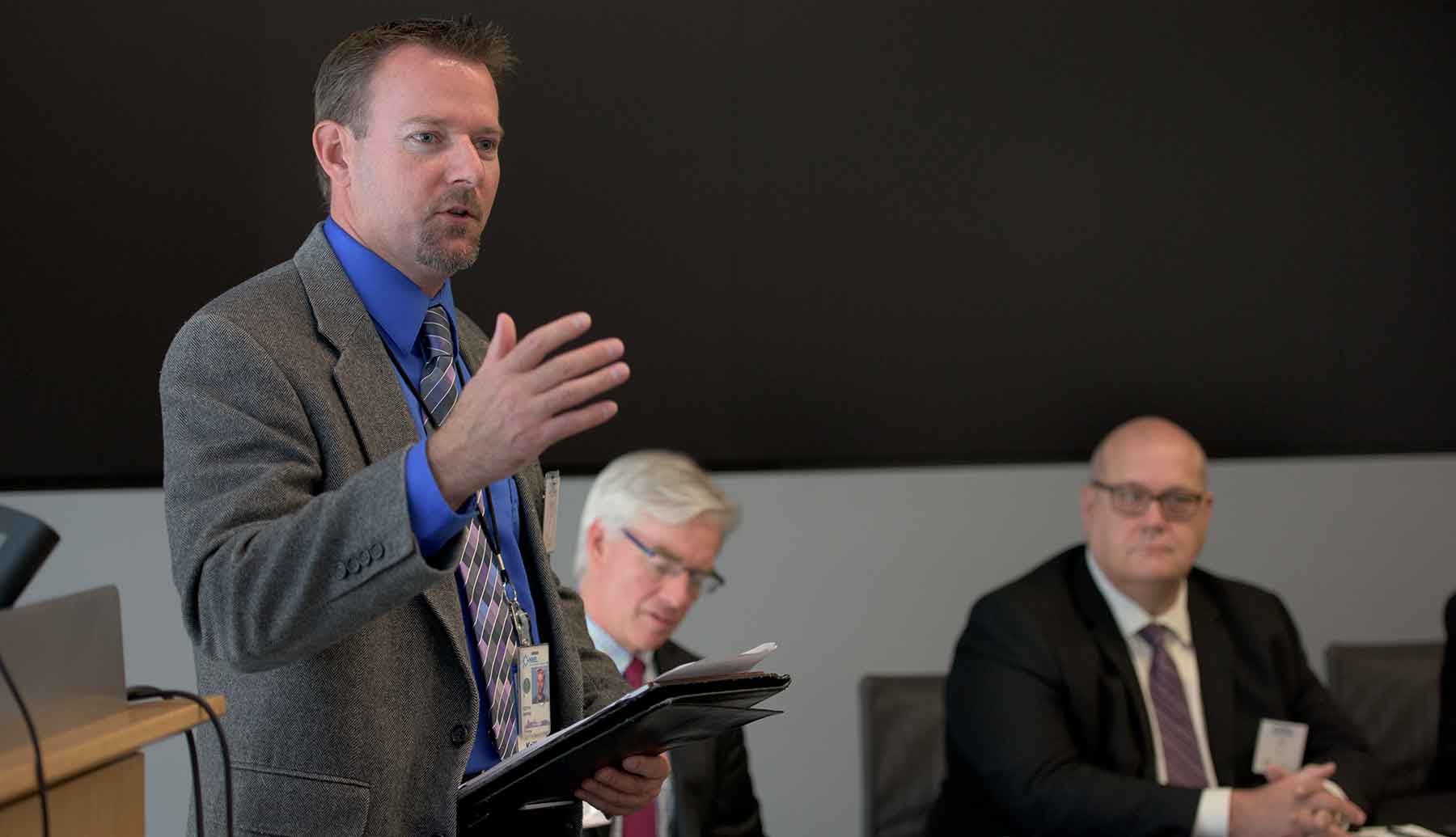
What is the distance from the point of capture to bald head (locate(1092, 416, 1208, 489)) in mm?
3582

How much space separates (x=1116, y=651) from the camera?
134 inches

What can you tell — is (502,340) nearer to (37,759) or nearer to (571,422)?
(571,422)

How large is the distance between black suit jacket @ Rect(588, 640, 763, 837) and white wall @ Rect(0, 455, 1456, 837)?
1.00 metres

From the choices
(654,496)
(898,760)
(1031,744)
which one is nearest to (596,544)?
(654,496)

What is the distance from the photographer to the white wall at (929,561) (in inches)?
167

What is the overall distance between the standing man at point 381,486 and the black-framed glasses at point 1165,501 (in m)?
1.83

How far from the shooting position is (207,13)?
3.40 metres

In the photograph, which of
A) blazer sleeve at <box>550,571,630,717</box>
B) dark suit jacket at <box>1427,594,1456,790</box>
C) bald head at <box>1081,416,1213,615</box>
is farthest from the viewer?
dark suit jacket at <box>1427,594,1456,790</box>

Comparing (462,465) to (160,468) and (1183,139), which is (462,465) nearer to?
(160,468)

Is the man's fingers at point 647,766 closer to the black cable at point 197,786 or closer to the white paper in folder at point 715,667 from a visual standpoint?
the white paper in folder at point 715,667

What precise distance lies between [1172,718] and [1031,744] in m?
0.39

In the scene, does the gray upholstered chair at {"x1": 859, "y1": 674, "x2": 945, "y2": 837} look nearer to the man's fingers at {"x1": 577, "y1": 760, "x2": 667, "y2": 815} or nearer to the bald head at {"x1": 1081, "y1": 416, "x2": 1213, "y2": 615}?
the bald head at {"x1": 1081, "y1": 416, "x2": 1213, "y2": 615}

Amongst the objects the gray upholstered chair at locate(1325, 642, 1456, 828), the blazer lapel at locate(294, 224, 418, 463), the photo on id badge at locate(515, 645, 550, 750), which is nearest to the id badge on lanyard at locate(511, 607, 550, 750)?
the photo on id badge at locate(515, 645, 550, 750)

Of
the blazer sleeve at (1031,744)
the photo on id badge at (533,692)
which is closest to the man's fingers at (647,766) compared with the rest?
the photo on id badge at (533,692)
